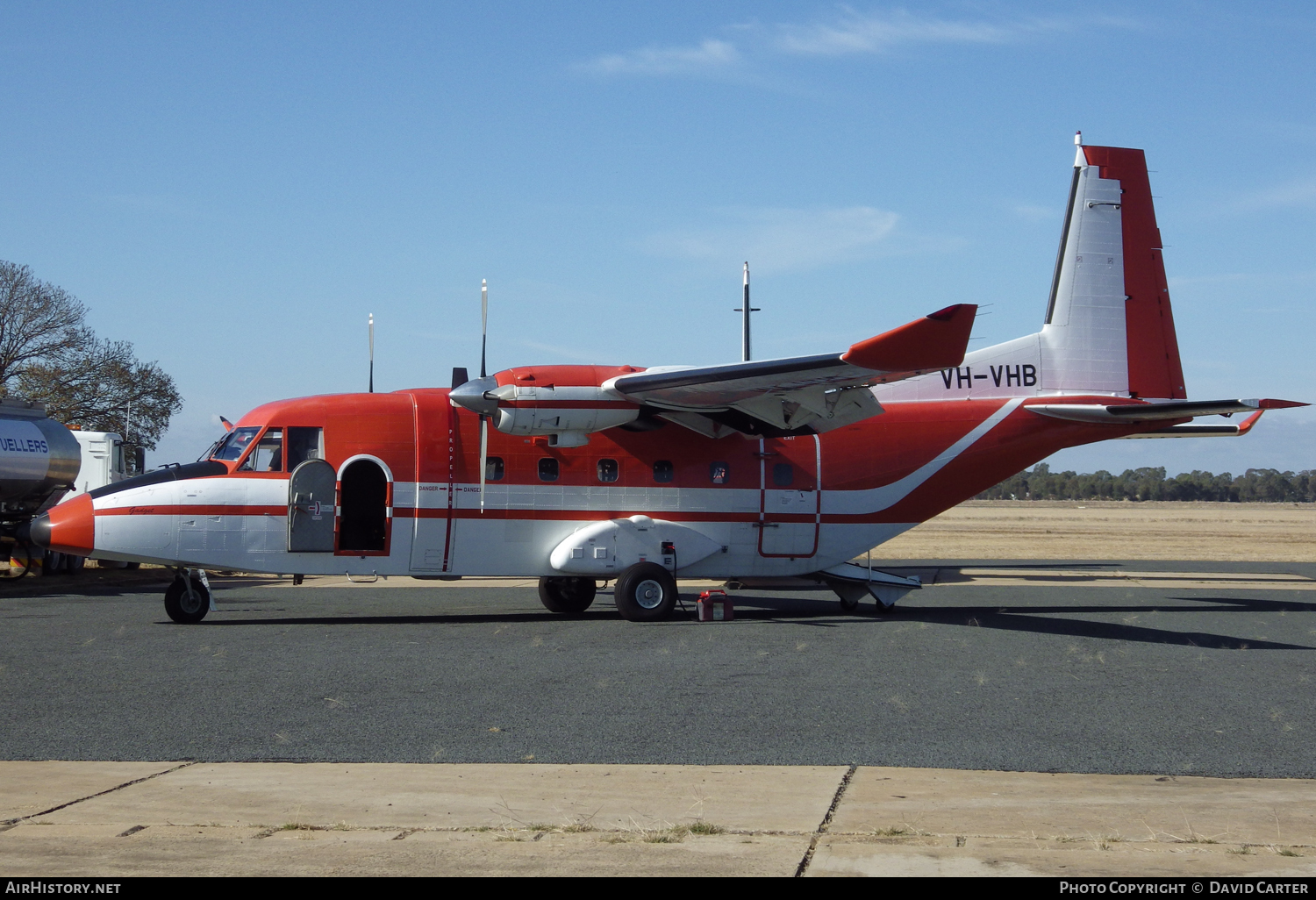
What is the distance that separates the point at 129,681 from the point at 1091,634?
1251 centimetres

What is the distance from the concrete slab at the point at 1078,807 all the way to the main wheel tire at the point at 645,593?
10119mm

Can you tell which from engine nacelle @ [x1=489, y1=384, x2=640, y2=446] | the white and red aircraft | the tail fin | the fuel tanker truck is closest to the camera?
engine nacelle @ [x1=489, y1=384, x2=640, y2=446]

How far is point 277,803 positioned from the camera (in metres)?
6.86

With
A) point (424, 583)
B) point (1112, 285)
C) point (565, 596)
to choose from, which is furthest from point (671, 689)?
point (424, 583)

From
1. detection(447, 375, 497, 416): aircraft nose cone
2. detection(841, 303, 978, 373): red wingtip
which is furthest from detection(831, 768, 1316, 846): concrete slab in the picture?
detection(447, 375, 497, 416): aircraft nose cone

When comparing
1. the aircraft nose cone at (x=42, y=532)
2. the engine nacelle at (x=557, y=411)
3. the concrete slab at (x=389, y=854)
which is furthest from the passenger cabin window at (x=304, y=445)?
the concrete slab at (x=389, y=854)

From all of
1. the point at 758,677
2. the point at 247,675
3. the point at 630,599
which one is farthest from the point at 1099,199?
the point at 247,675

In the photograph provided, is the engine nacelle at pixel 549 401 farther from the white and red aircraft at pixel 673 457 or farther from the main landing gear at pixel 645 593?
the main landing gear at pixel 645 593

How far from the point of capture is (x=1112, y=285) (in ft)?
67.3

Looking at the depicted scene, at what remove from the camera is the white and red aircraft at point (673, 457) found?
16703 mm

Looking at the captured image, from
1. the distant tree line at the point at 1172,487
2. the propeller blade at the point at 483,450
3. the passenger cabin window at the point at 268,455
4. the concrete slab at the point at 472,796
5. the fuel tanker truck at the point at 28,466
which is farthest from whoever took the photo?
the distant tree line at the point at 1172,487

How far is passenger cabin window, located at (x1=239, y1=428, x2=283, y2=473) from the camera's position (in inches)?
677

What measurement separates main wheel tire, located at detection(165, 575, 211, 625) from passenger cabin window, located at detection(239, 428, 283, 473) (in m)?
1.93

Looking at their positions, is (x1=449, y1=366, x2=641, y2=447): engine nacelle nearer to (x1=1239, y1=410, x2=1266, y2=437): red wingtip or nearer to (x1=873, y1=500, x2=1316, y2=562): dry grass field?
(x1=1239, y1=410, x2=1266, y2=437): red wingtip
